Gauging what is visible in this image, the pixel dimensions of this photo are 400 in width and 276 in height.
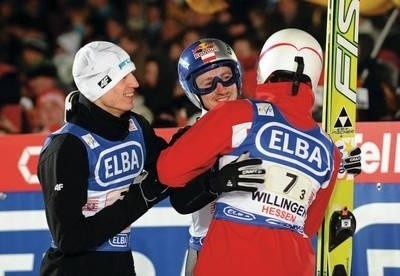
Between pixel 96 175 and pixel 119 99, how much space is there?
35 centimetres

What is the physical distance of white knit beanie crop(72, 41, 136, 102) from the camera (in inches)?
184

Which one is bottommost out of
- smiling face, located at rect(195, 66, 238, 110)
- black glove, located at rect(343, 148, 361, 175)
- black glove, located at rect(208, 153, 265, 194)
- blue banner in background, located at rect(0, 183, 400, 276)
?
blue banner in background, located at rect(0, 183, 400, 276)

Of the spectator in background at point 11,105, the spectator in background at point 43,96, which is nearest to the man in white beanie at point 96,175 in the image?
the spectator in background at point 43,96

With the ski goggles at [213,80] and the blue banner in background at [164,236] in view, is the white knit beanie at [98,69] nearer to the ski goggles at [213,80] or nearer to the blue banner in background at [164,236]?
the ski goggles at [213,80]

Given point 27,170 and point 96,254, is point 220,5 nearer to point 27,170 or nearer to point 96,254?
point 27,170

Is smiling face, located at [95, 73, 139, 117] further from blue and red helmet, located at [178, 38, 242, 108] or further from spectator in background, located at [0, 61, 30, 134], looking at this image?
spectator in background, located at [0, 61, 30, 134]

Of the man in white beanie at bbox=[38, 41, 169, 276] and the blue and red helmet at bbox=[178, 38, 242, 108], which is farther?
the blue and red helmet at bbox=[178, 38, 242, 108]

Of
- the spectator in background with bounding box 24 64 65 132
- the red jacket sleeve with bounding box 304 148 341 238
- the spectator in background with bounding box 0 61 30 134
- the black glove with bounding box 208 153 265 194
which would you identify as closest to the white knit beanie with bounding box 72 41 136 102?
the black glove with bounding box 208 153 265 194

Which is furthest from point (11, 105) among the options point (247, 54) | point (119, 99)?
point (119, 99)

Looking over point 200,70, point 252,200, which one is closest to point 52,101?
point 200,70

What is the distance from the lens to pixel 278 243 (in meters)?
4.34

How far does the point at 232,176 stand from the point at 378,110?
347 centimetres

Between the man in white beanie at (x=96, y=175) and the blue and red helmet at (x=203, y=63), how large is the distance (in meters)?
0.39

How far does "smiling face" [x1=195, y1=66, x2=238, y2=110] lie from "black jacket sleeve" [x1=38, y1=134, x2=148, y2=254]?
2.18 ft
